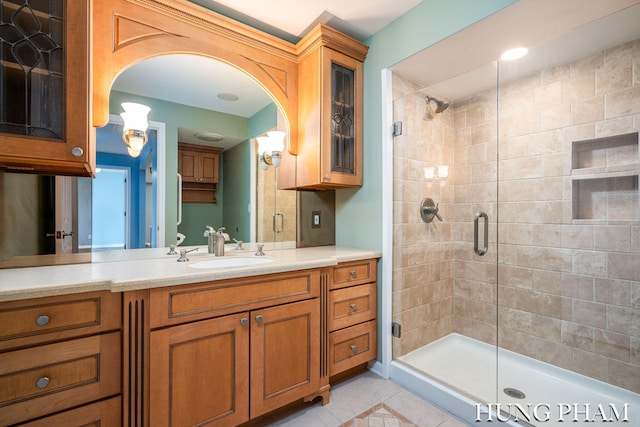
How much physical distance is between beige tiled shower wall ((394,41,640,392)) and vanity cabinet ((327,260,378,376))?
9.2 inches

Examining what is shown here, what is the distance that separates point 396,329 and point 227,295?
1296 millimetres

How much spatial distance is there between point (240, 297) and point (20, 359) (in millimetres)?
751

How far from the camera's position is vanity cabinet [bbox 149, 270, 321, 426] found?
1166mm

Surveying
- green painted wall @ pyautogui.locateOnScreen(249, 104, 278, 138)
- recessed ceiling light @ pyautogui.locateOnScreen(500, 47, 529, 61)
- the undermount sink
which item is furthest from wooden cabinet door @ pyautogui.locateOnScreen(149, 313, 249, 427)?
recessed ceiling light @ pyautogui.locateOnScreen(500, 47, 529, 61)

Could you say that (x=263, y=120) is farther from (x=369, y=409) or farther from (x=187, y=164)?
(x=369, y=409)

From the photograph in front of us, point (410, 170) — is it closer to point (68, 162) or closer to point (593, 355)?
point (593, 355)

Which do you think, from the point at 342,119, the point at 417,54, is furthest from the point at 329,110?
the point at 417,54

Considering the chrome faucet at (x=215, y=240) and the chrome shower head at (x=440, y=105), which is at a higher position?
the chrome shower head at (x=440, y=105)

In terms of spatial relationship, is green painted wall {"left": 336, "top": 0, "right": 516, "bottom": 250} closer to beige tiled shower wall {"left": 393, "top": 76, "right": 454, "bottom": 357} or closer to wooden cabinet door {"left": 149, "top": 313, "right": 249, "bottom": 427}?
beige tiled shower wall {"left": 393, "top": 76, "right": 454, "bottom": 357}

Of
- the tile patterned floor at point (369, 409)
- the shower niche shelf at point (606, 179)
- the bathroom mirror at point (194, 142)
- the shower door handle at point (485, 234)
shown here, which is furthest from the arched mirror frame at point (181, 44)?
the shower niche shelf at point (606, 179)

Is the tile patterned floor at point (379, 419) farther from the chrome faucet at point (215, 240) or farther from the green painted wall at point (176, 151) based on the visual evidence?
the green painted wall at point (176, 151)

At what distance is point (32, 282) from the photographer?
1036mm

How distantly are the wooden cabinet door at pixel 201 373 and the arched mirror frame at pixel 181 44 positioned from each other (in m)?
1.16

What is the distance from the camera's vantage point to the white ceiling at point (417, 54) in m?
1.47
